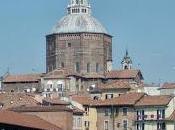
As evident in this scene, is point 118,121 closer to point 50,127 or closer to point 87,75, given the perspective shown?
point 50,127

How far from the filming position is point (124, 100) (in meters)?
118

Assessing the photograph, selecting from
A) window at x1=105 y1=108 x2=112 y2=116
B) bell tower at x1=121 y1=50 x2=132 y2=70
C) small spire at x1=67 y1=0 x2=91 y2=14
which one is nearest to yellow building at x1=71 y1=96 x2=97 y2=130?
window at x1=105 y1=108 x2=112 y2=116

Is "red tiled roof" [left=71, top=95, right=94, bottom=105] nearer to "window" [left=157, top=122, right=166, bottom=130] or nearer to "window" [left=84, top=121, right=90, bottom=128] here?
"window" [left=84, top=121, right=90, bottom=128]

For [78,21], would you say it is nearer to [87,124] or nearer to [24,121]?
[87,124]

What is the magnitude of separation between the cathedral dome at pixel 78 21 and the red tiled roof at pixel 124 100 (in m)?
60.0

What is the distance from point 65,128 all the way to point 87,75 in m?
68.0

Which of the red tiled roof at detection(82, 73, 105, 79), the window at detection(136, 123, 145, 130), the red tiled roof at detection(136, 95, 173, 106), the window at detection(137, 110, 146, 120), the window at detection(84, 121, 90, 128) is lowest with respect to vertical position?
the window at detection(136, 123, 145, 130)

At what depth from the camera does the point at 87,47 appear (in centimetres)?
18038

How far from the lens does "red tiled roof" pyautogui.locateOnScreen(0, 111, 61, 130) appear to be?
8225 cm

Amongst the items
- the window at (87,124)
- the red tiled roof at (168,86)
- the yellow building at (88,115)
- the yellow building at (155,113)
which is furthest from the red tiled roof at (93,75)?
the yellow building at (155,113)

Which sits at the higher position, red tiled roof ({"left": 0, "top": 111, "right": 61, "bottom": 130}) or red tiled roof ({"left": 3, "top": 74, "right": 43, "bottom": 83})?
red tiled roof ({"left": 3, "top": 74, "right": 43, "bottom": 83})

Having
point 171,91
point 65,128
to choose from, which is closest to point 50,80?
point 171,91

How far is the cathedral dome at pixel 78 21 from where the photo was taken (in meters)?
181

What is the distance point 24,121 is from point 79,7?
327 ft
